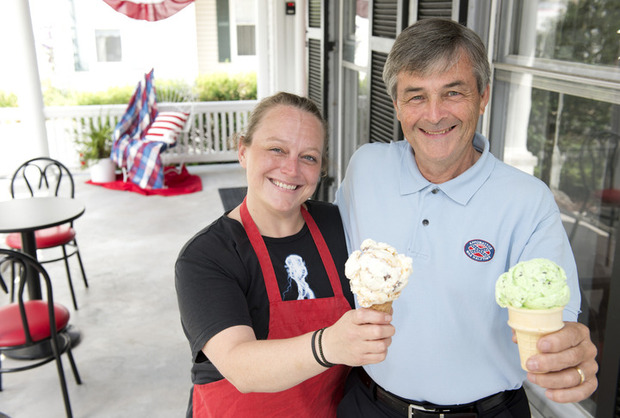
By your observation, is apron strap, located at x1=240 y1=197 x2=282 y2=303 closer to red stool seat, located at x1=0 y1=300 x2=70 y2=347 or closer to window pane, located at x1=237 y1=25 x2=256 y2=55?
red stool seat, located at x1=0 y1=300 x2=70 y2=347

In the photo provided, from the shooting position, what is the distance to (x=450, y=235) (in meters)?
1.38

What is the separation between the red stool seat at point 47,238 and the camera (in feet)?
12.4

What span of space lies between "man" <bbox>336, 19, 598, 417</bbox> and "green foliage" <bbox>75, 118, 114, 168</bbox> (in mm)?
6078

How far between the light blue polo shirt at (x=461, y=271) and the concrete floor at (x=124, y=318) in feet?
6.34

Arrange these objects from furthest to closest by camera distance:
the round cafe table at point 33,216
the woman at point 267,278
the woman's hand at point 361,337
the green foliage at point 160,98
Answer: the green foliage at point 160,98 → the round cafe table at point 33,216 → the woman at point 267,278 → the woman's hand at point 361,337

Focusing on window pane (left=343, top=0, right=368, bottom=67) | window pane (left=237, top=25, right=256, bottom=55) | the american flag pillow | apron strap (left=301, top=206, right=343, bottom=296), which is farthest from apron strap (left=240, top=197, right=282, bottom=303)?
window pane (left=237, top=25, right=256, bottom=55)

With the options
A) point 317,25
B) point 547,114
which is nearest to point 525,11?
point 547,114

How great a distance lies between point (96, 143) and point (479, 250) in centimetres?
635

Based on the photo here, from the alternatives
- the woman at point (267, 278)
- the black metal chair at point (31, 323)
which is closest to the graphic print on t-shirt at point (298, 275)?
the woman at point (267, 278)

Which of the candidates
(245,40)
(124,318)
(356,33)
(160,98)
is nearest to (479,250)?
(124,318)

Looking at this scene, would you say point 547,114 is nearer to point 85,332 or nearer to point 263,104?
point 263,104

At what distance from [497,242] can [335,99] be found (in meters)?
3.79

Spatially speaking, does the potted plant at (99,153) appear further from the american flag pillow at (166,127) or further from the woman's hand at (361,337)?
the woman's hand at (361,337)

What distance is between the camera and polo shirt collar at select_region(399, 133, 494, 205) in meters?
1.40
